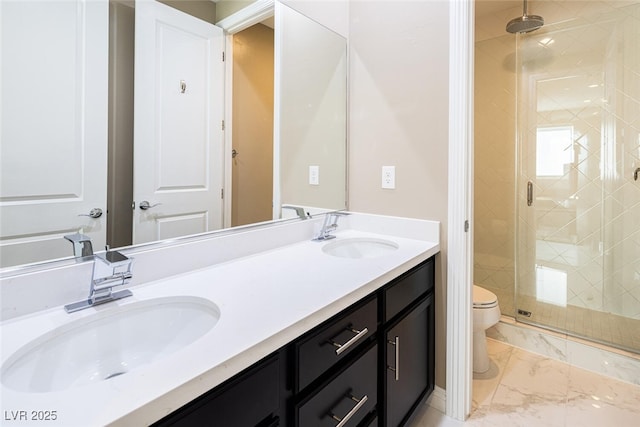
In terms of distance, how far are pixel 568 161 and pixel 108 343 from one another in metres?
2.90

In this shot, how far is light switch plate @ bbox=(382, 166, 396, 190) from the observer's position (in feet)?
5.58

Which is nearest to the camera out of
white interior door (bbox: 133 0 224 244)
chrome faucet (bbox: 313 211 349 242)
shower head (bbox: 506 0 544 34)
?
white interior door (bbox: 133 0 224 244)

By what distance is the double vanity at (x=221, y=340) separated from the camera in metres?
0.54

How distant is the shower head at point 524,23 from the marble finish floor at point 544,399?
2300 mm

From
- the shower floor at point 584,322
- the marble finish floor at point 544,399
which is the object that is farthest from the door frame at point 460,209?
the shower floor at point 584,322

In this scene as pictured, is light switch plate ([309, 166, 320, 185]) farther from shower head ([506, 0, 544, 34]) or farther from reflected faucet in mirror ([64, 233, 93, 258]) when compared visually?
shower head ([506, 0, 544, 34])

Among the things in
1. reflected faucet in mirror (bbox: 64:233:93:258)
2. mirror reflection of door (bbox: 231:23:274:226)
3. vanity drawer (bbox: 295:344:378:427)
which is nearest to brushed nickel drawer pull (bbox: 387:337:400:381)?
vanity drawer (bbox: 295:344:378:427)

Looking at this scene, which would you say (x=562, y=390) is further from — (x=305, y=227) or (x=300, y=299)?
(x=300, y=299)

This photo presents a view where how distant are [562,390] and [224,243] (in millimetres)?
1931

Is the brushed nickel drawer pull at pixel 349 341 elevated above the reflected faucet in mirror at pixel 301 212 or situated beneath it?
situated beneath

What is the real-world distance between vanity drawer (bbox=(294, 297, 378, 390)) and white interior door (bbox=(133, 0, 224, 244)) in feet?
1.96

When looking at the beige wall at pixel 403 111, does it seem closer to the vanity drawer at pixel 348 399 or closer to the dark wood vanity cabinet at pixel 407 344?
the dark wood vanity cabinet at pixel 407 344

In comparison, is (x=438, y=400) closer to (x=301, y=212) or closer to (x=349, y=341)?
(x=349, y=341)

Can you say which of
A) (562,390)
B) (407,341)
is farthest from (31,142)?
(562,390)
